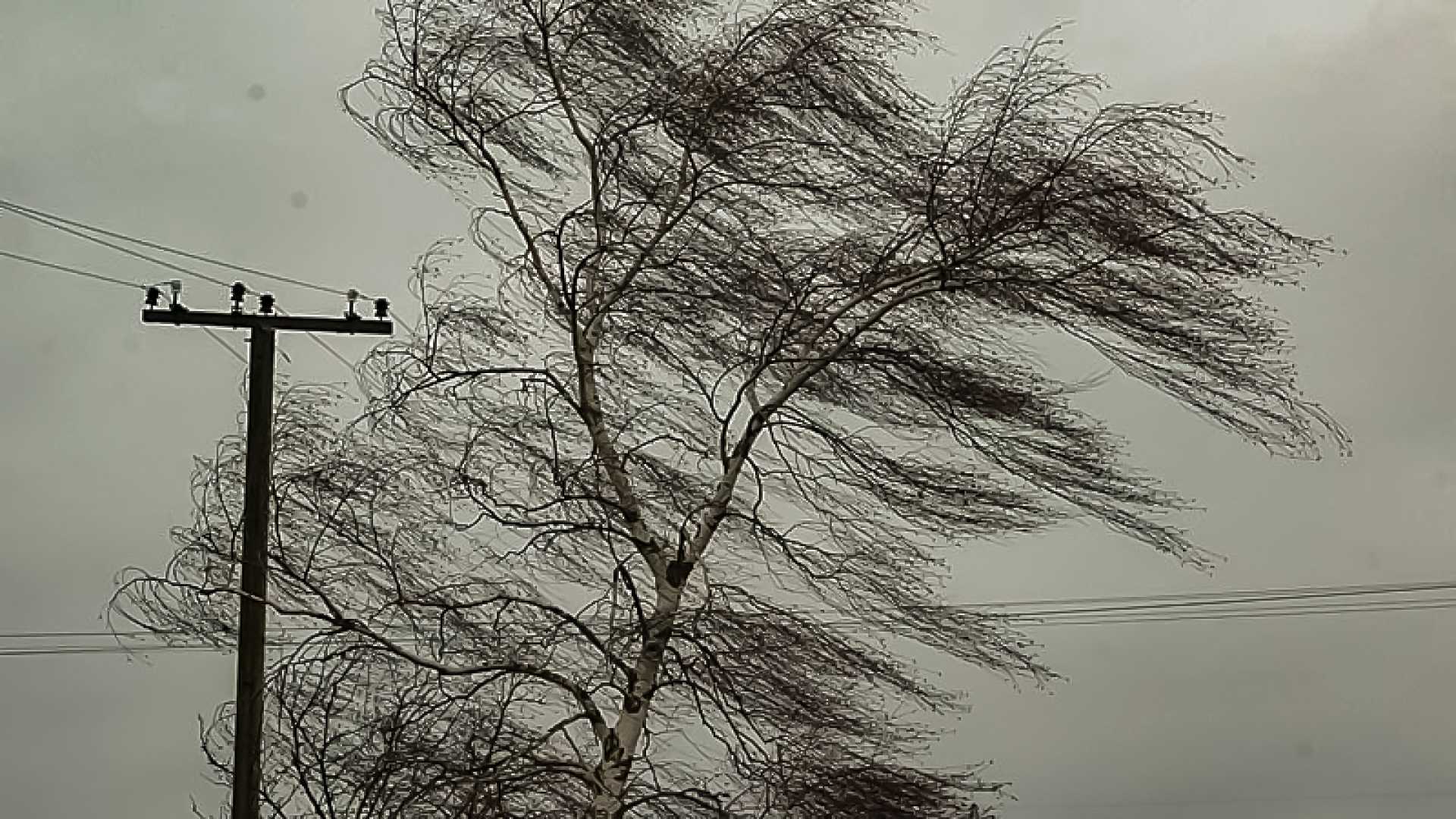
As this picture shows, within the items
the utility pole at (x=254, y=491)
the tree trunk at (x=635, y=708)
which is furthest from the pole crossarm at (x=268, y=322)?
the tree trunk at (x=635, y=708)

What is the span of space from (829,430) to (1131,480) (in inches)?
51.6

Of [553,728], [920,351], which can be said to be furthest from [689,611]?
[920,351]

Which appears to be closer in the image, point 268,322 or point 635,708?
point 635,708

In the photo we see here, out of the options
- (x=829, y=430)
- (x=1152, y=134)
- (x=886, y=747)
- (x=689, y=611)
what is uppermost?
(x=1152, y=134)

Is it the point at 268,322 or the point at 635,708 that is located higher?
the point at 268,322

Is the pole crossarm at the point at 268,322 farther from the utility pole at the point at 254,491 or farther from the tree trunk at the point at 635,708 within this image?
the tree trunk at the point at 635,708

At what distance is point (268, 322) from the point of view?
12219mm

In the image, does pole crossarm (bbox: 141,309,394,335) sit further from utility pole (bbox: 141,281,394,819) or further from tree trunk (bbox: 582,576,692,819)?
tree trunk (bbox: 582,576,692,819)

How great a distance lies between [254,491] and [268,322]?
200 cm

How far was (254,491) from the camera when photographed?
34.4 feet

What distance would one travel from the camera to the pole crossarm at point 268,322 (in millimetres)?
12281

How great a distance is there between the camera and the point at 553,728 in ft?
27.6

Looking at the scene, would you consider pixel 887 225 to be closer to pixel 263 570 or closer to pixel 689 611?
pixel 689 611

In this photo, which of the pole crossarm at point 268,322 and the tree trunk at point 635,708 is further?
the pole crossarm at point 268,322
